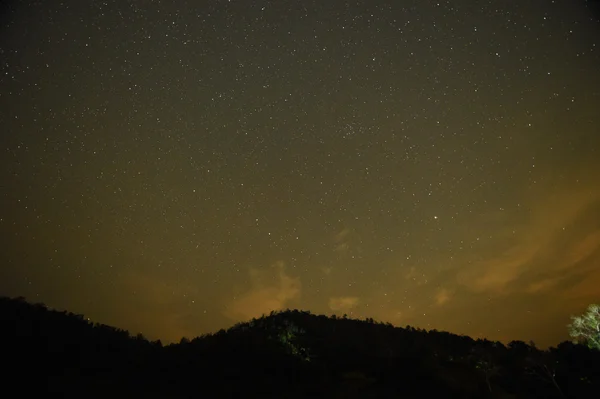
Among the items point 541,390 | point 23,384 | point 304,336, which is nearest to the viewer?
point 23,384

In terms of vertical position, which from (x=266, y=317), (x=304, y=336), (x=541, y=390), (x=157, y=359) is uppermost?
(x=266, y=317)

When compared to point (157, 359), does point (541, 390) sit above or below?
below

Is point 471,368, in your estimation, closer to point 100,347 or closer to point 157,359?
point 157,359

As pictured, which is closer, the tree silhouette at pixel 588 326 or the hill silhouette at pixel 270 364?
the hill silhouette at pixel 270 364

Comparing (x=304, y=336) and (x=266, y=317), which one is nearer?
(x=304, y=336)

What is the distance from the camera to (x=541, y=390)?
25.0 m

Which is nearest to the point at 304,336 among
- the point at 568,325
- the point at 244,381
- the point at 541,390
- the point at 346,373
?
the point at 346,373

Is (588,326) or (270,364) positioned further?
(588,326)

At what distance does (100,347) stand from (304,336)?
47.0 feet

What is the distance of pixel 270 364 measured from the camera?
76.4ft

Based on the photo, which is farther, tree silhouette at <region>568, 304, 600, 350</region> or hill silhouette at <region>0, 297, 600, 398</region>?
tree silhouette at <region>568, 304, 600, 350</region>

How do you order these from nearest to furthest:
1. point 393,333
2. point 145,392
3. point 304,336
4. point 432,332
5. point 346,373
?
point 145,392
point 346,373
point 304,336
point 393,333
point 432,332

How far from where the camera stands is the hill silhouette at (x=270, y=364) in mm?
18969

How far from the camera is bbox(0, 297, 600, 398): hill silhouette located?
1897 cm
